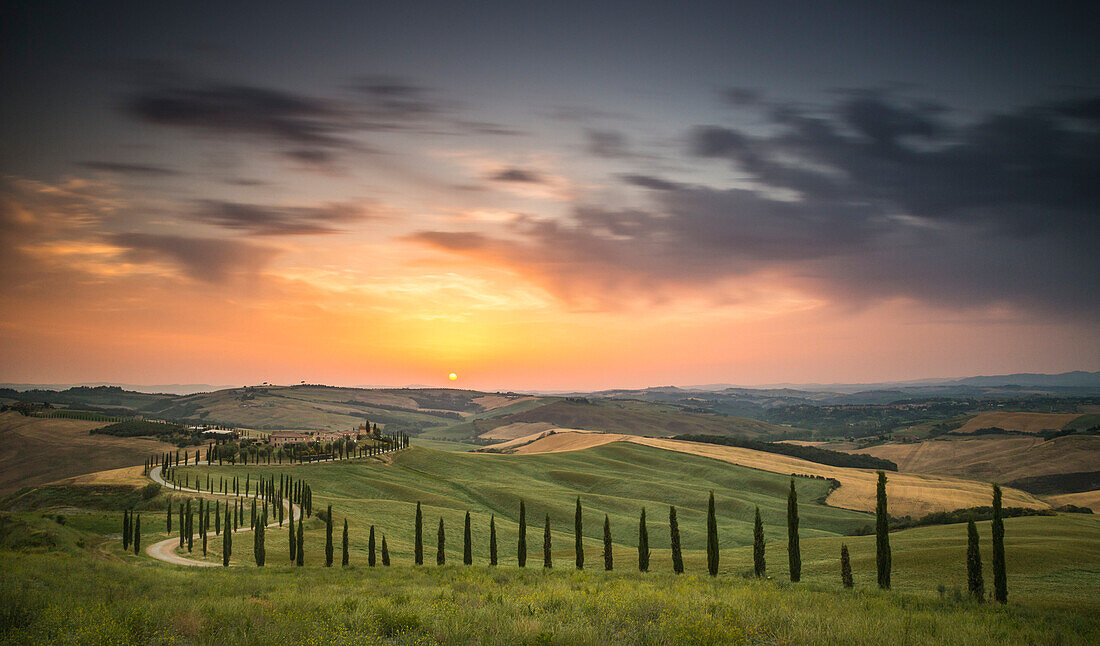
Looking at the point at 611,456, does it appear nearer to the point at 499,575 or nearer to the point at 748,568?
the point at 748,568

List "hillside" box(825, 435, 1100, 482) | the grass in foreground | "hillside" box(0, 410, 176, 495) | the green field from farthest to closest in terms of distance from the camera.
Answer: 1. "hillside" box(0, 410, 176, 495)
2. "hillside" box(825, 435, 1100, 482)
3. the green field
4. the grass in foreground

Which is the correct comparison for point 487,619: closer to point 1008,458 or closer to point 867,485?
point 867,485

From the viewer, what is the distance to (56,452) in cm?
16838

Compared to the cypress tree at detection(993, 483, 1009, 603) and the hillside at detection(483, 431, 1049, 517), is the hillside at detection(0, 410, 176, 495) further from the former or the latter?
the cypress tree at detection(993, 483, 1009, 603)

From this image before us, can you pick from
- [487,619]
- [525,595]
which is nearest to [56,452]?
[525,595]

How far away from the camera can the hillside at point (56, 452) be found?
15255 cm

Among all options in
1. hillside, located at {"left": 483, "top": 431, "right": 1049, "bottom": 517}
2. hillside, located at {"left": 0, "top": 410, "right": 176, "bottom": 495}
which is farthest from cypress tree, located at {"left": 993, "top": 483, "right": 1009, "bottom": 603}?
hillside, located at {"left": 0, "top": 410, "right": 176, "bottom": 495}

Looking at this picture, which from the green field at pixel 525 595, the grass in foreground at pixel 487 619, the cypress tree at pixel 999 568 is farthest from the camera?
the cypress tree at pixel 999 568

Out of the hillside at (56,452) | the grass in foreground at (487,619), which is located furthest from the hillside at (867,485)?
the hillside at (56,452)

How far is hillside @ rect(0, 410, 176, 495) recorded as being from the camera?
15255cm

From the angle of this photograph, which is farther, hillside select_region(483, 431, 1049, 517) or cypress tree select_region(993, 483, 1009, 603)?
hillside select_region(483, 431, 1049, 517)

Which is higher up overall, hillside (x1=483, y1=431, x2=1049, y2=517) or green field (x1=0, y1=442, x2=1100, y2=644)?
green field (x1=0, y1=442, x2=1100, y2=644)

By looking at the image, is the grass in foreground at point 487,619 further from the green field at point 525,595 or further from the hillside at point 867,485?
the hillside at point 867,485

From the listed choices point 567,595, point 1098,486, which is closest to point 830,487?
point 1098,486
